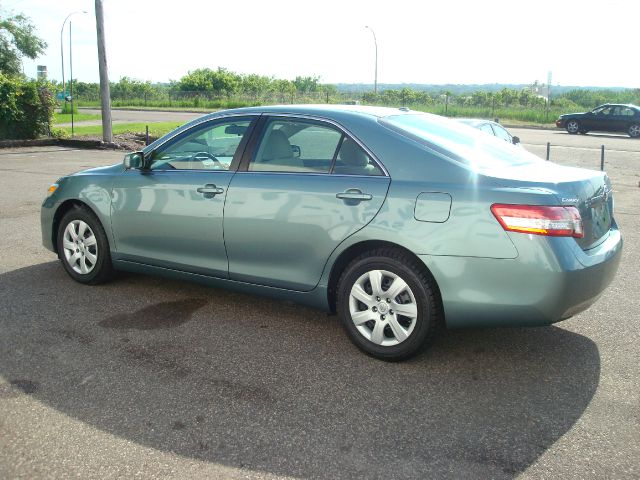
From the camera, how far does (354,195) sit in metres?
4.26

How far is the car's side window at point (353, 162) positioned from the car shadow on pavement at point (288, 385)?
1194 millimetres

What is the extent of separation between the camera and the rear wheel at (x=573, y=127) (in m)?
32.5

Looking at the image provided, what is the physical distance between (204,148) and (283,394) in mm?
2249

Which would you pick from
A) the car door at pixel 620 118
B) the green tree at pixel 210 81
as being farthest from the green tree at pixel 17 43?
the car door at pixel 620 118

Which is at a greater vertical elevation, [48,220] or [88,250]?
[48,220]

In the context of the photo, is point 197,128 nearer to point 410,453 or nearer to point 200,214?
point 200,214

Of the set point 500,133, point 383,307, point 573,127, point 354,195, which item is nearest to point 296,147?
point 354,195

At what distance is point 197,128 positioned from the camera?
5195mm

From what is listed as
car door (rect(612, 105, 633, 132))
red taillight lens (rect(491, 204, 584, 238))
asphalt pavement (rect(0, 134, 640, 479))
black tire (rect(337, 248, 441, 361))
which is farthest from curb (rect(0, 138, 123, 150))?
car door (rect(612, 105, 633, 132))

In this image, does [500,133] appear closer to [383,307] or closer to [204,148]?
[204,148]

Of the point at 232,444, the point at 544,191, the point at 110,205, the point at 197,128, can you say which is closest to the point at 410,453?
the point at 232,444

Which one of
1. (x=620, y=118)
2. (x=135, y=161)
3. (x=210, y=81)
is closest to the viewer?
(x=135, y=161)

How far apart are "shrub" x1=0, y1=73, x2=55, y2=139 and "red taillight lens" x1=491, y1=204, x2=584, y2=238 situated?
65.9 feet

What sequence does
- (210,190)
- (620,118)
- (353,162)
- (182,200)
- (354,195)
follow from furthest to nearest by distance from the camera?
(620,118)
(182,200)
(210,190)
(353,162)
(354,195)
